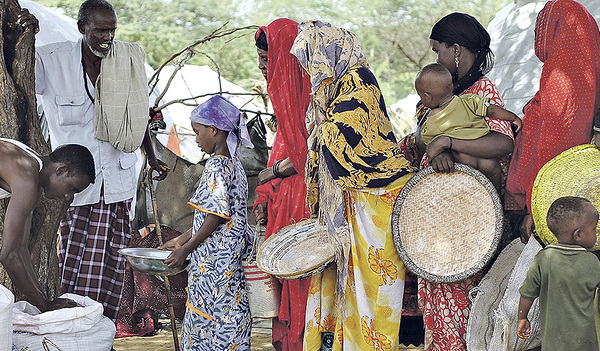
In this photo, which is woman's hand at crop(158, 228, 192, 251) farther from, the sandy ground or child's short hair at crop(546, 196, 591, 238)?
child's short hair at crop(546, 196, 591, 238)

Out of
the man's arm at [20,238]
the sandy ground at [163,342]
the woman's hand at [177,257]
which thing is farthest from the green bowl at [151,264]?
the sandy ground at [163,342]

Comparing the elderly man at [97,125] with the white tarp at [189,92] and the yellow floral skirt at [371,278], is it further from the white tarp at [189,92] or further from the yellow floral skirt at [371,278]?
the white tarp at [189,92]

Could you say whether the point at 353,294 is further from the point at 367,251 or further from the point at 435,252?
the point at 435,252

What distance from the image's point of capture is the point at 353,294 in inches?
141

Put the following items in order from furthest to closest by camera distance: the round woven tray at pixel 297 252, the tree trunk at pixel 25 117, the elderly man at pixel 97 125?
the elderly man at pixel 97 125 → the tree trunk at pixel 25 117 → the round woven tray at pixel 297 252

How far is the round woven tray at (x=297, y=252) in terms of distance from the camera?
352cm

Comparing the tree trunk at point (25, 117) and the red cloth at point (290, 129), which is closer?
the red cloth at point (290, 129)

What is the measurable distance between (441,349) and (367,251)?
1.94 ft

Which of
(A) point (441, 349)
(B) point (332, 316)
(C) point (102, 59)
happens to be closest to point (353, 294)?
(B) point (332, 316)

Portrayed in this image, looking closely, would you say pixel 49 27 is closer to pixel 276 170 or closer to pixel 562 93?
pixel 276 170

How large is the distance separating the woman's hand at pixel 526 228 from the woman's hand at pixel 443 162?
40 cm

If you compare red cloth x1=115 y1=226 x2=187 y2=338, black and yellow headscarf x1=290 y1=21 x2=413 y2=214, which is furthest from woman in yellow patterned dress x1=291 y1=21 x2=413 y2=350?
red cloth x1=115 y1=226 x2=187 y2=338

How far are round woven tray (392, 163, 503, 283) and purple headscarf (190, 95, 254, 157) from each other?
1.02m

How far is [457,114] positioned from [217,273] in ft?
5.01
